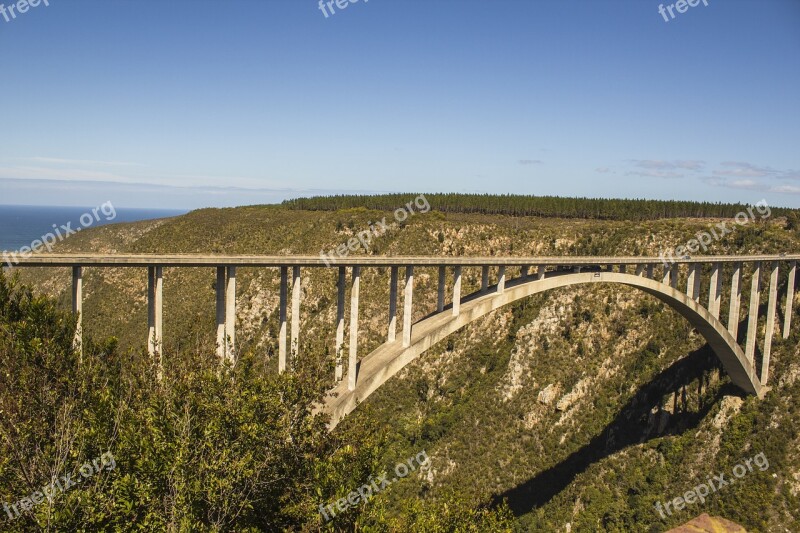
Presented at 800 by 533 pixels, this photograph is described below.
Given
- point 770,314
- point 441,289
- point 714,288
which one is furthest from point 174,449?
point 770,314

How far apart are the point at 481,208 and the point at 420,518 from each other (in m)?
79.5

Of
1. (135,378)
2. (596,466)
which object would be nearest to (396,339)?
(135,378)

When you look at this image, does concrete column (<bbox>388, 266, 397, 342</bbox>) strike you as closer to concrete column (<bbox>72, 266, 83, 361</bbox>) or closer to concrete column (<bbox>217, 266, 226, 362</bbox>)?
concrete column (<bbox>217, 266, 226, 362</bbox>)

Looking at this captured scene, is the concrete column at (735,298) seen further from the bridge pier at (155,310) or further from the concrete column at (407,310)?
the bridge pier at (155,310)

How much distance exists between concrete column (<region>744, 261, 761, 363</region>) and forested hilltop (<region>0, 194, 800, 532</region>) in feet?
11.7

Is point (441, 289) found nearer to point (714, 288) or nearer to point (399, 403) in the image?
point (714, 288)

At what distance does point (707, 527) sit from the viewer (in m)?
27.4

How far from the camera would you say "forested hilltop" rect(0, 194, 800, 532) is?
12117mm

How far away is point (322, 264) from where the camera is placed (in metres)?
21.6

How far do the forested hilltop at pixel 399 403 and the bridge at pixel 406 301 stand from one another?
1180 mm

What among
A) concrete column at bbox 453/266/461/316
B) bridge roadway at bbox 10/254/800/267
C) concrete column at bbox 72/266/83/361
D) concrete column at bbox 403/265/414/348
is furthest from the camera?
concrete column at bbox 453/266/461/316

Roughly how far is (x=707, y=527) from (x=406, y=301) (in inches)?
748

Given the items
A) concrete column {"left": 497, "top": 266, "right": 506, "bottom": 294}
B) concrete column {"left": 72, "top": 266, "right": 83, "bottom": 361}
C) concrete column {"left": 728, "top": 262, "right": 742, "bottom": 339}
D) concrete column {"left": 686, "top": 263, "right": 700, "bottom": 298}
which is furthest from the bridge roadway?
concrete column {"left": 728, "top": 262, "right": 742, "bottom": 339}

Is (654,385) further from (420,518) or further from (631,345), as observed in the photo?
(420,518)
